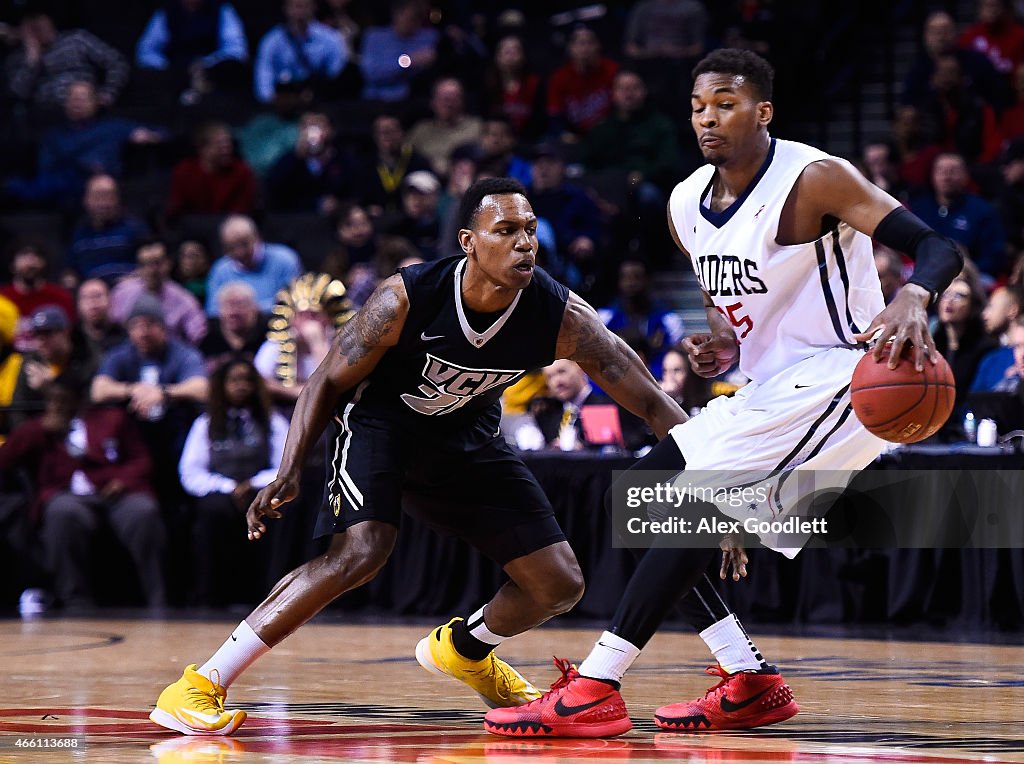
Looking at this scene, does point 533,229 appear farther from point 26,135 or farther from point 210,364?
point 26,135

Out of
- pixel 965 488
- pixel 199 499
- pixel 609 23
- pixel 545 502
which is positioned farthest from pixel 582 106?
pixel 545 502

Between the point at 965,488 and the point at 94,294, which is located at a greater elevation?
the point at 94,294

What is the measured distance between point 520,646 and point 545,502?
2690mm

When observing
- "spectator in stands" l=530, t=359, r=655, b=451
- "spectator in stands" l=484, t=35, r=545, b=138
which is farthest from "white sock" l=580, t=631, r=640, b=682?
"spectator in stands" l=484, t=35, r=545, b=138

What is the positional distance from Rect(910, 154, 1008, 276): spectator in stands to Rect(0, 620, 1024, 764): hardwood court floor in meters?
3.54

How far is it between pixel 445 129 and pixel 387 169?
59cm

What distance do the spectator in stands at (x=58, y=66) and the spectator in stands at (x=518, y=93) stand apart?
3.93 meters

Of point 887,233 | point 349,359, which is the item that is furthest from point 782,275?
point 349,359

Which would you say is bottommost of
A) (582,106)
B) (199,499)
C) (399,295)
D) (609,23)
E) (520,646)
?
(520,646)

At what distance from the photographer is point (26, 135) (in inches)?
577

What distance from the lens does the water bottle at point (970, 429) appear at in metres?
8.15

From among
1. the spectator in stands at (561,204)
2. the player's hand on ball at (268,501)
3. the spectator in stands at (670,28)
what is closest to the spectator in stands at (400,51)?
the spectator in stands at (670,28)

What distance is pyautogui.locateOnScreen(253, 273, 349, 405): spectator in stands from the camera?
33.5ft

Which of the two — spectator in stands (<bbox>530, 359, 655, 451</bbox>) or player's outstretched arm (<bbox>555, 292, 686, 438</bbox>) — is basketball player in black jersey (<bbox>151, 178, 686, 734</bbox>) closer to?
player's outstretched arm (<bbox>555, 292, 686, 438</bbox>)
